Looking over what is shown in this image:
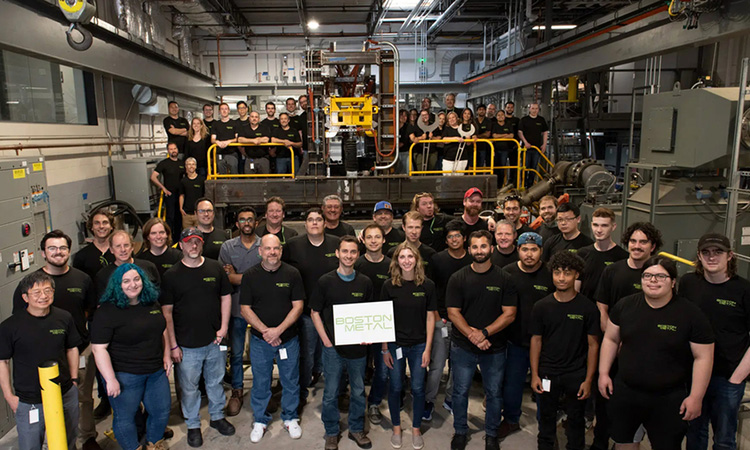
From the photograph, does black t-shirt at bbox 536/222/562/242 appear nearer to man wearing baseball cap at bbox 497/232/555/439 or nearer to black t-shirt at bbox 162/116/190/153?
man wearing baseball cap at bbox 497/232/555/439

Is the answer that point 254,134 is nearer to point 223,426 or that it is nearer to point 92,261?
point 92,261

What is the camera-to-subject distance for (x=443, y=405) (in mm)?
5035

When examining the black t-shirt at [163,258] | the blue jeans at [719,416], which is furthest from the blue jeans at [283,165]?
the blue jeans at [719,416]

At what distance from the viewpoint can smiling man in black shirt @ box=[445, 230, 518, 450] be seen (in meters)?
4.09

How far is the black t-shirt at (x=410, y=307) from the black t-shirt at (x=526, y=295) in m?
0.70

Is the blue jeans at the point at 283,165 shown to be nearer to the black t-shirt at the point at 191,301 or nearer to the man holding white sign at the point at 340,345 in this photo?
the black t-shirt at the point at 191,301

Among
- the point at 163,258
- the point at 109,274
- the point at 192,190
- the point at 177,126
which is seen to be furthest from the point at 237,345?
the point at 177,126

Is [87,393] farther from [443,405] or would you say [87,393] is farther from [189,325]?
[443,405]

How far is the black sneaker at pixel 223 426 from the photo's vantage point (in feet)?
14.9

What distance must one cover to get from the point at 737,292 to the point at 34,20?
8551 mm

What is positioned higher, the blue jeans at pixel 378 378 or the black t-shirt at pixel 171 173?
the black t-shirt at pixel 171 173

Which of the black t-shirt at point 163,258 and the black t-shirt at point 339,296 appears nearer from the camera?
the black t-shirt at point 339,296

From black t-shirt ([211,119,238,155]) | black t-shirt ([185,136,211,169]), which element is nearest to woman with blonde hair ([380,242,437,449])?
black t-shirt ([211,119,238,155])

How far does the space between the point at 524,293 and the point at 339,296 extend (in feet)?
5.03
